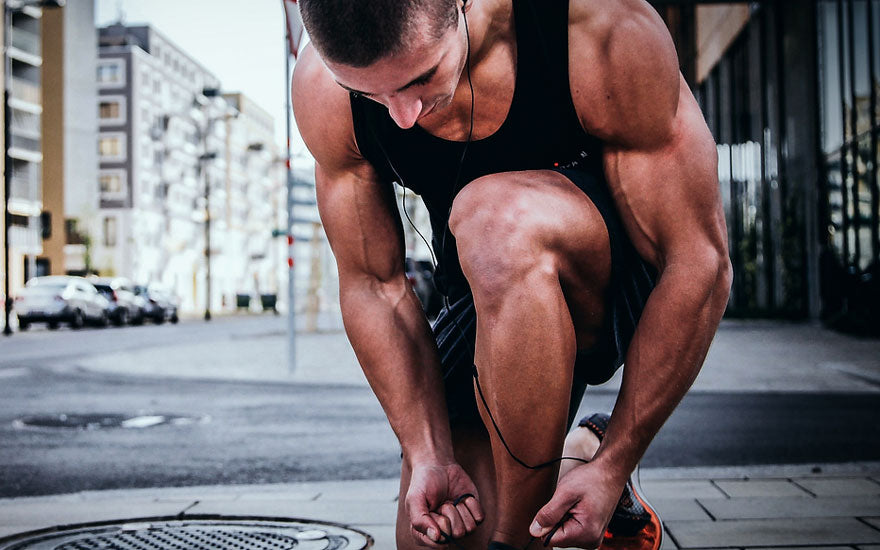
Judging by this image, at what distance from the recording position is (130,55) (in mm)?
60531

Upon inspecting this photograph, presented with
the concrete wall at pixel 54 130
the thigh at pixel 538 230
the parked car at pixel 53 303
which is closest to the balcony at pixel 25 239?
the concrete wall at pixel 54 130

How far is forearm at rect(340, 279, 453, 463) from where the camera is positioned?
1806 millimetres

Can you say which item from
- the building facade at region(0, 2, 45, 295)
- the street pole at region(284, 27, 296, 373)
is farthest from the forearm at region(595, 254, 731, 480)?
the building facade at region(0, 2, 45, 295)

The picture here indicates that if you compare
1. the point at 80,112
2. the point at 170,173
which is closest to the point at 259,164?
the point at 170,173

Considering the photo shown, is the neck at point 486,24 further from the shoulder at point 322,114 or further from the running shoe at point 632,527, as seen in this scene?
the running shoe at point 632,527

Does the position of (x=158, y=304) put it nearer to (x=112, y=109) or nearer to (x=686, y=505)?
(x=686, y=505)

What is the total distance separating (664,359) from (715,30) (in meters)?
27.9

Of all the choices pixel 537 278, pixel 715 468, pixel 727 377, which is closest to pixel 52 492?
pixel 715 468

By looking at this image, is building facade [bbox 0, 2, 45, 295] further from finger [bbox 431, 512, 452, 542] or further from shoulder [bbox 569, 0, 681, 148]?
shoulder [bbox 569, 0, 681, 148]

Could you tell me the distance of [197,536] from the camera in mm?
2662

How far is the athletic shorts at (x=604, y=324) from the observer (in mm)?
1729

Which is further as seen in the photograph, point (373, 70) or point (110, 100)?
point (110, 100)

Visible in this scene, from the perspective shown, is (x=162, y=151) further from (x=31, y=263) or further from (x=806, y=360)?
(x=806, y=360)

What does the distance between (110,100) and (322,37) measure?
209 feet
